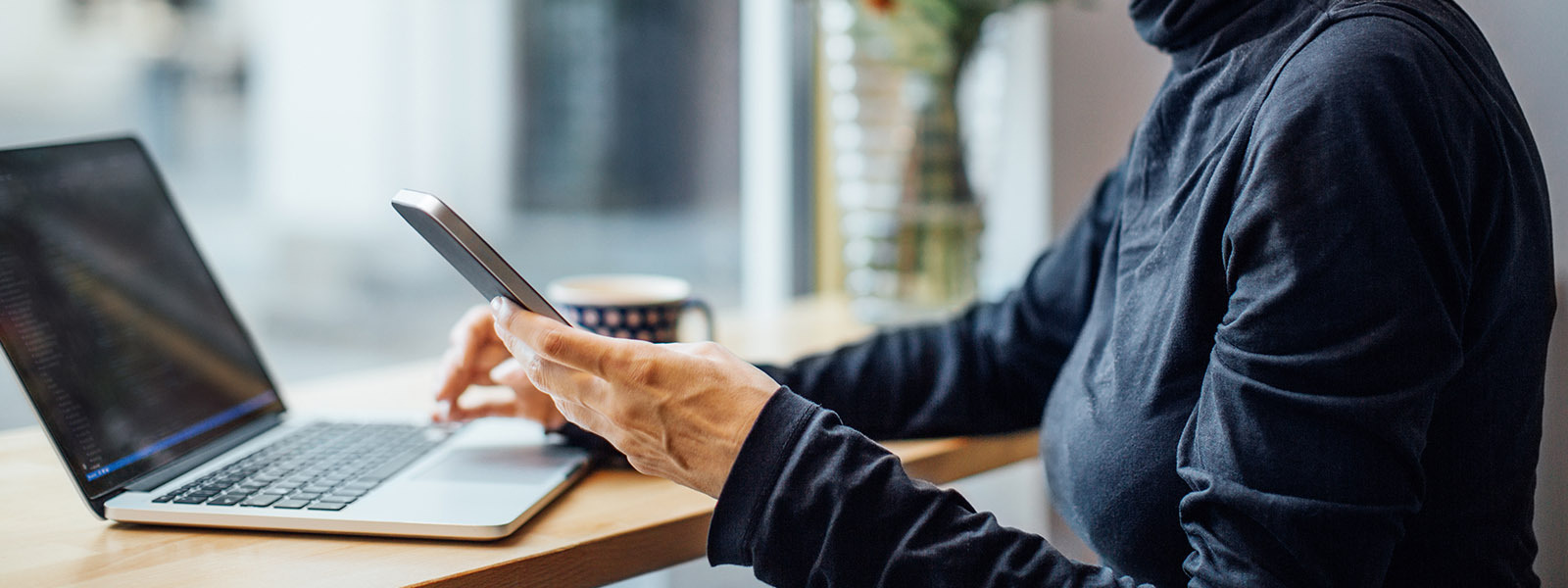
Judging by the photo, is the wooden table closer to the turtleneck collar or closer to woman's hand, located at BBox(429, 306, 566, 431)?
woman's hand, located at BBox(429, 306, 566, 431)

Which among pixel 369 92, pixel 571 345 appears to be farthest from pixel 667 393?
pixel 369 92

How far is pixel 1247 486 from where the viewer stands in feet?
1.59

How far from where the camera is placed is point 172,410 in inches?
26.7

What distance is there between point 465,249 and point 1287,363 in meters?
0.39

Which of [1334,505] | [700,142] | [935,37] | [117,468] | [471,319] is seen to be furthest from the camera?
[700,142]

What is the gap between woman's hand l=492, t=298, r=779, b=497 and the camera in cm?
55

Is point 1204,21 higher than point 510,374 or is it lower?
higher

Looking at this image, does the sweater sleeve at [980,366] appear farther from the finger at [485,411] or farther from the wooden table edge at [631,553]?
the finger at [485,411]

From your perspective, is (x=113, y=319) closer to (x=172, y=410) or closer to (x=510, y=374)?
(x=172, y=410)

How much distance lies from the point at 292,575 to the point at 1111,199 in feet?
1.97

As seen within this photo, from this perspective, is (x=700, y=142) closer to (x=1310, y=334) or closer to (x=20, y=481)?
(x=20, y=481)

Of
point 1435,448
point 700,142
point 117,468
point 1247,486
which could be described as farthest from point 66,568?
point 700,142

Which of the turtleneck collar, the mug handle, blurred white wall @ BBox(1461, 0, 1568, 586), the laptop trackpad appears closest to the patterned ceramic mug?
the mug handle

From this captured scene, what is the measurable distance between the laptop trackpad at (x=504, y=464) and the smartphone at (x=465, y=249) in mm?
138
